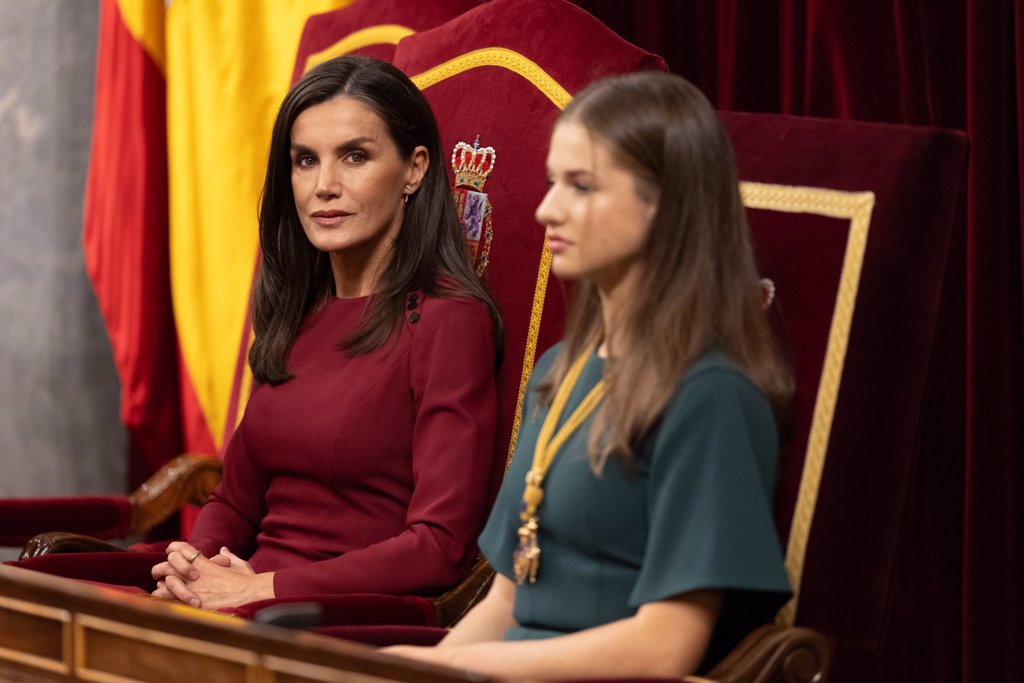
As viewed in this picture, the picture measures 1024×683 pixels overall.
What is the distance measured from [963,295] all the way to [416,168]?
999mm

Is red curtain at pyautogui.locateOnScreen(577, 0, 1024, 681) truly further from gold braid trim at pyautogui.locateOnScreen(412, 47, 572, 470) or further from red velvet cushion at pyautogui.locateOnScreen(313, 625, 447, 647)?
red velvet cushion at pyautogui.locateOnScreen(313, 625, 447, 647)

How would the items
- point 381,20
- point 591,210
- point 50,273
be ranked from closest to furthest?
point 591,210 < point 381,20 < point 50,273

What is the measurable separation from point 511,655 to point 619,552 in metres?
0.17

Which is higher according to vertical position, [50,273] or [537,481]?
[50,273]

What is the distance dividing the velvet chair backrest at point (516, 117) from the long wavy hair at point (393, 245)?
3.1 inches

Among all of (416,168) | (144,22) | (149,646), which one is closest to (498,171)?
(416,168)

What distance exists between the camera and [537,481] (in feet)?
5.73

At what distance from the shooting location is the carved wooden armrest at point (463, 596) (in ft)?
7.25

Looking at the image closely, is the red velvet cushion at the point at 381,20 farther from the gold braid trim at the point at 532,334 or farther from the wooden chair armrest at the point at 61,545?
the wooden chair armrest at the point at 61,545

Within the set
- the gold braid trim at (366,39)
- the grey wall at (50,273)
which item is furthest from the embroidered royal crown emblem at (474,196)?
the grey wall at (50,273)

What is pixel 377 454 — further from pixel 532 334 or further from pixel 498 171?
pixel 498 171

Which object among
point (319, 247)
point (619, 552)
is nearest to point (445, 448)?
point (319, 247)

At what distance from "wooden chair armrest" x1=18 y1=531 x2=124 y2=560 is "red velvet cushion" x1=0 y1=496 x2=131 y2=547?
0.31ft

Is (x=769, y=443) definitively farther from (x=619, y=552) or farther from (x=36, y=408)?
(x=36, y=408)
